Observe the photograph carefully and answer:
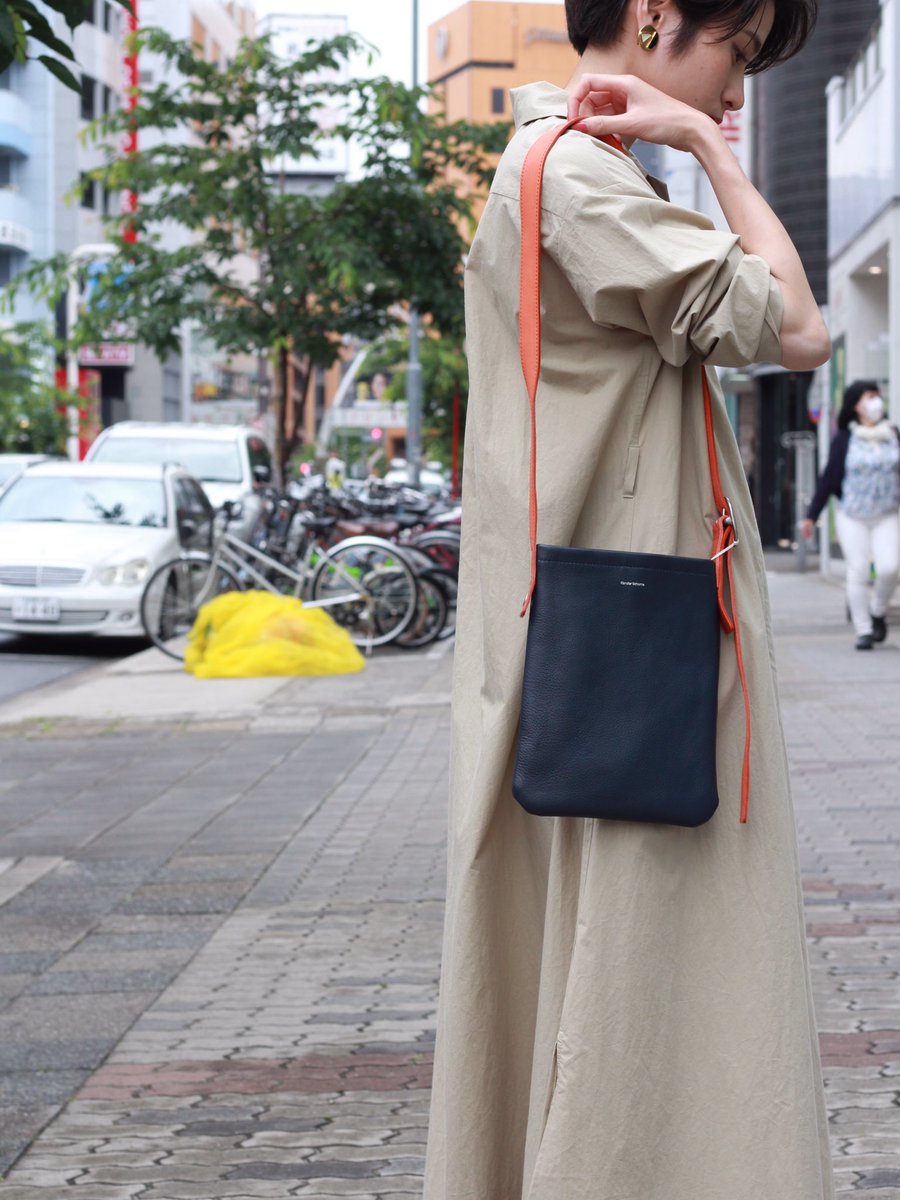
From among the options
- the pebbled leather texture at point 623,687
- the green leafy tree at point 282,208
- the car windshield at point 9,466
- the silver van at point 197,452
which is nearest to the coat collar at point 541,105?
the pebbled leather texture at point 623,687

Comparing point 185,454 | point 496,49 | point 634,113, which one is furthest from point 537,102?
point 496,49

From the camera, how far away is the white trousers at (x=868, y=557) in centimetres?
1280

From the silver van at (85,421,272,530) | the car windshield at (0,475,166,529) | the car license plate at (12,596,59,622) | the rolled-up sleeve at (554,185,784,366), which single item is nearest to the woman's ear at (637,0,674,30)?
the rolled-up sleeve at (554,185,784,366)

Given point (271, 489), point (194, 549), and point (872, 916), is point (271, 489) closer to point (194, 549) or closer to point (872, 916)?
point (194, 549)

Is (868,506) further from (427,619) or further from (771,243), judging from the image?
(771,243)

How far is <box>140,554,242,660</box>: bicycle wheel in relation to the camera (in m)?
13.5

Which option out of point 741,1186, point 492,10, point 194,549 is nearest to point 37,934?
point 741,1186

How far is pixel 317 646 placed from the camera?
12695 millimetres

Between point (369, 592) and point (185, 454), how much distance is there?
265 inches

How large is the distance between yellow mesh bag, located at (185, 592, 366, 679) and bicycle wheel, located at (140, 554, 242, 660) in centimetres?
62

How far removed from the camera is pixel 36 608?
47.6ft

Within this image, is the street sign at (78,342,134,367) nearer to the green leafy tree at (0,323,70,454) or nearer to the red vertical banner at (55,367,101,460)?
the red vertical banner at (55,367,101,460)

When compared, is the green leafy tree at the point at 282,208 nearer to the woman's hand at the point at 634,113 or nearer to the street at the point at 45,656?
the street at the point at 45,656

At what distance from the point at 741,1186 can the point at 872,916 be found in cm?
322
